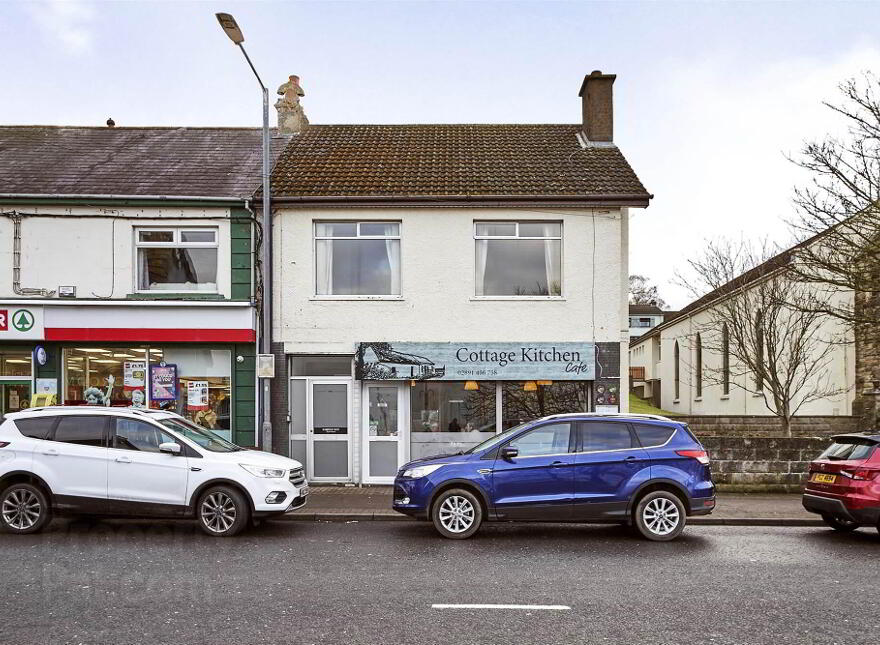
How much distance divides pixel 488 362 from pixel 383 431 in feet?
8.24

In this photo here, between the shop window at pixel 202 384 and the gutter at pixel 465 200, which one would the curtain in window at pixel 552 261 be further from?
the shop window at pixel 202 384

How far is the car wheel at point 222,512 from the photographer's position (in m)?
10.3

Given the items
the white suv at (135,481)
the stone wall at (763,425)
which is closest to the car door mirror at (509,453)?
Answer: the white suv at (135,481)

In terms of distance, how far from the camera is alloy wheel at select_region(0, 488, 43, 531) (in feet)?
33.9

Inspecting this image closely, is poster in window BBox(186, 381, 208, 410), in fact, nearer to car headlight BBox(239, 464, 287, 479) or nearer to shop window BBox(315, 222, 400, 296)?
shop window BBox(315, 222, 400, 296)

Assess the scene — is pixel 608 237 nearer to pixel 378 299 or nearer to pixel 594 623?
pixel 378 299

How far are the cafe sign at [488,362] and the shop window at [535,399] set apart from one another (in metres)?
0.29

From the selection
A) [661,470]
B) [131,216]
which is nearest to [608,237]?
[661,470]

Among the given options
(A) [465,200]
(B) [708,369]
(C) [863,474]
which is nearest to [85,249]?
(A) [465,200]

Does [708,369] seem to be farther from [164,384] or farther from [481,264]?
[164,384]

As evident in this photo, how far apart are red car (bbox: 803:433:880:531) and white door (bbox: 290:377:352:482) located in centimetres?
840

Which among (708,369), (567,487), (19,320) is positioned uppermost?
(19,320)

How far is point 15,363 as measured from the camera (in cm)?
1540

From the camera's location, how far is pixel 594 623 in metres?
6.36
